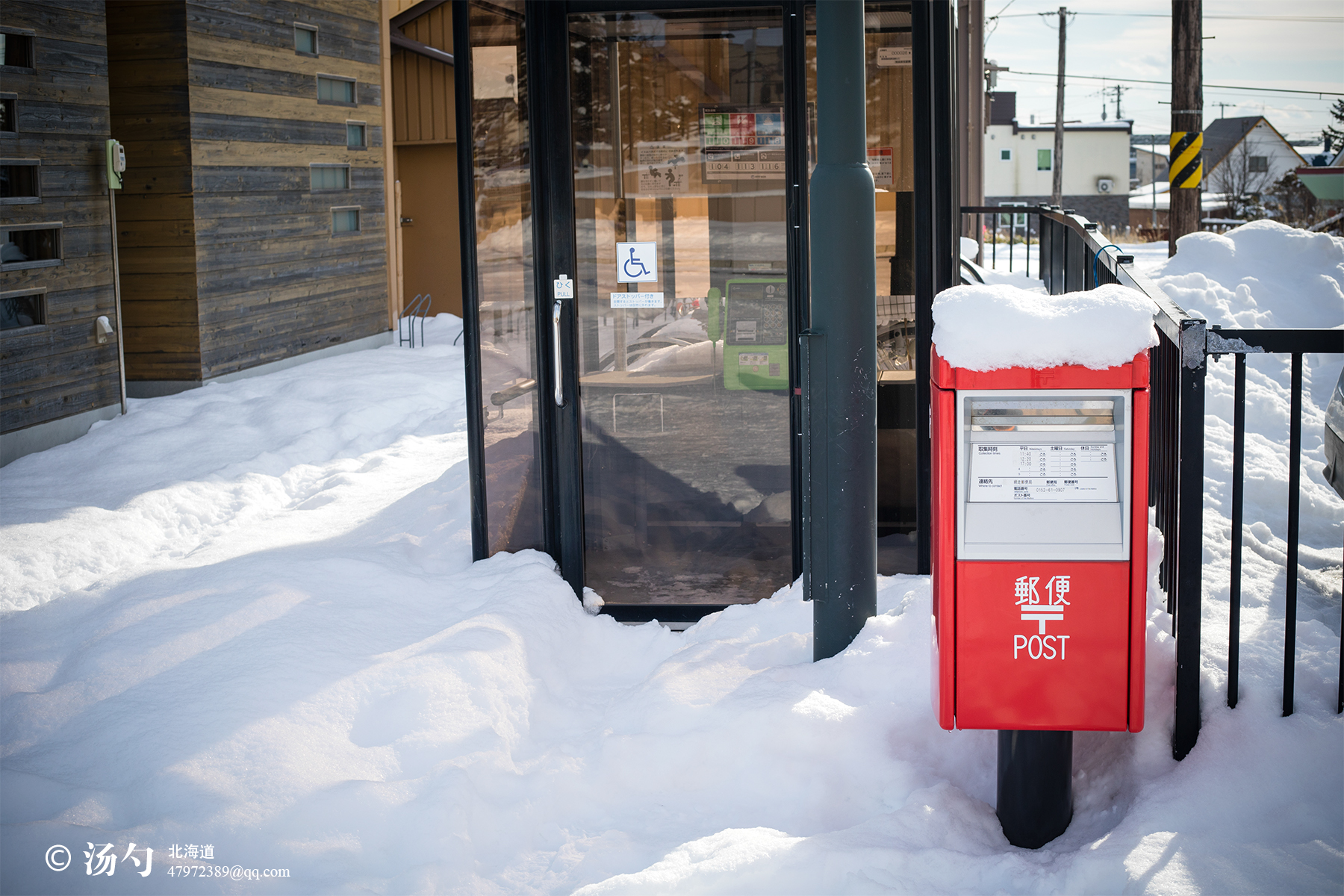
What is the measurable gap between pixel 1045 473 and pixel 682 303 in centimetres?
245

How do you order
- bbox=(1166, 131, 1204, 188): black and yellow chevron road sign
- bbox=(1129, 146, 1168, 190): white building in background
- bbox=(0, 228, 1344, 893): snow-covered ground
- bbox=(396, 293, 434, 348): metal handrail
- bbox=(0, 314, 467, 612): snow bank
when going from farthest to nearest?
bbox=(1129, 146, 1168, 190): white building in background
bbox=(396, 293, 434, 348): metal handrail
bbox=(1166, 131, 1204, 188): black and yellow chevron road sign
bbox=(0, 314, 467, 612): snow bank
bbox=(0, 228, 1344, 893): snow-covered ground

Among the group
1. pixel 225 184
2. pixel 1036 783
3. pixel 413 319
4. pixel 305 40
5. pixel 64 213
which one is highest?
pixel 305 40

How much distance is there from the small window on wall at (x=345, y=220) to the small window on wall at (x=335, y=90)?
126 centimetres

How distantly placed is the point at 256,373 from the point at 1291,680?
10704mm

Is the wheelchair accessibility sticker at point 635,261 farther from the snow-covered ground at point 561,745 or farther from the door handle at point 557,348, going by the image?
the snow-covered ground at point 561,745

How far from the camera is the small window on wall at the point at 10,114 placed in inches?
313

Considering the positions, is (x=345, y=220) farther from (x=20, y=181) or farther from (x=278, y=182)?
(x=20, y=181)

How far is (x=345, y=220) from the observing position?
13.5 meters

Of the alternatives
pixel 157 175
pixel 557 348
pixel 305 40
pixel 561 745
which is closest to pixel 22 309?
pixel 157 175

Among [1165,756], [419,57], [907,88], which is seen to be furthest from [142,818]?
[419,57]

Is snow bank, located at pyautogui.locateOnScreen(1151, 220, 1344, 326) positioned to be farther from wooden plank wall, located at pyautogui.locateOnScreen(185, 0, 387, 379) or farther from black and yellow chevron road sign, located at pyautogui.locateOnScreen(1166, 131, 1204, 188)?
wooden plank wall, located at pyautogui.locateOnScreen(185, 0, 387, 379)

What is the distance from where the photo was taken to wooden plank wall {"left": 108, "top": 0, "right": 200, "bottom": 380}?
10.4m

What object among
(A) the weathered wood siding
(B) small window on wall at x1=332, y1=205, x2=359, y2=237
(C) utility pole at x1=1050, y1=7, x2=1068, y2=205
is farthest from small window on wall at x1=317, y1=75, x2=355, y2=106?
(C) utility pole at x1=1050, y1=7, x2=1068, y2=205

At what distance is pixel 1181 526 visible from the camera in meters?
2.93
